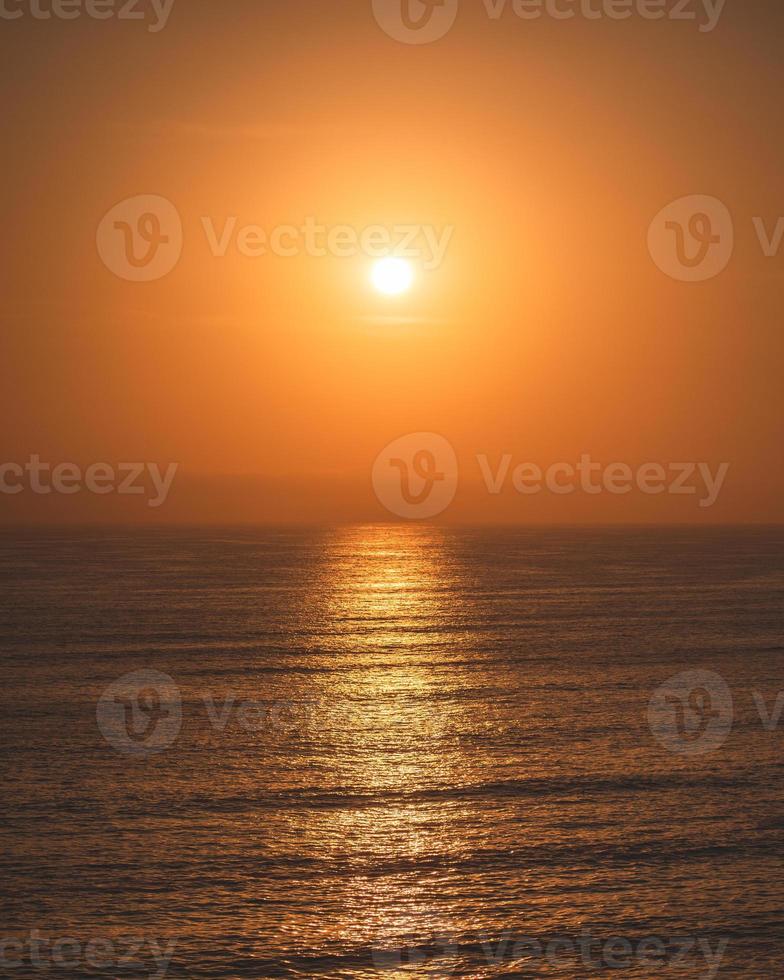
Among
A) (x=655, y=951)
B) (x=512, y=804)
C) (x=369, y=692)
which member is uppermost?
(x=369, y=692)

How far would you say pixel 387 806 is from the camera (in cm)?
2272

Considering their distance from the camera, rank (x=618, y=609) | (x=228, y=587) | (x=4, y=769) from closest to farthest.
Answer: (x=4, y=769)
(x=618, y=609)
(x=228, y=587)

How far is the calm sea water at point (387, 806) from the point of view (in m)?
16.2

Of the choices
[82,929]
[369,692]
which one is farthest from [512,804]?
[369,692]

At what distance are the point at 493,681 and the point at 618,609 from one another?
30846 mm

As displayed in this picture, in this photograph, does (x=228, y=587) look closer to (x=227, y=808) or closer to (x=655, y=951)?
(x=227, y=808)

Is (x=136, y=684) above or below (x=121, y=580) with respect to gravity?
below

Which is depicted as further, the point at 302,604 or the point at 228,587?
the point at 228,587

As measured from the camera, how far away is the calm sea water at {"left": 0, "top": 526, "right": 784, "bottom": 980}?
16.2 m

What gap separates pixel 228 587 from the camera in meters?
87.0

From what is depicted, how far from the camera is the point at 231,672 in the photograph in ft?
137

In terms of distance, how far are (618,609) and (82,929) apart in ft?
182

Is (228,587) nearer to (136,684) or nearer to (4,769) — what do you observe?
(136,684)

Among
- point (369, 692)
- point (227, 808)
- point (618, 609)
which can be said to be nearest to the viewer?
point (227, 808)
